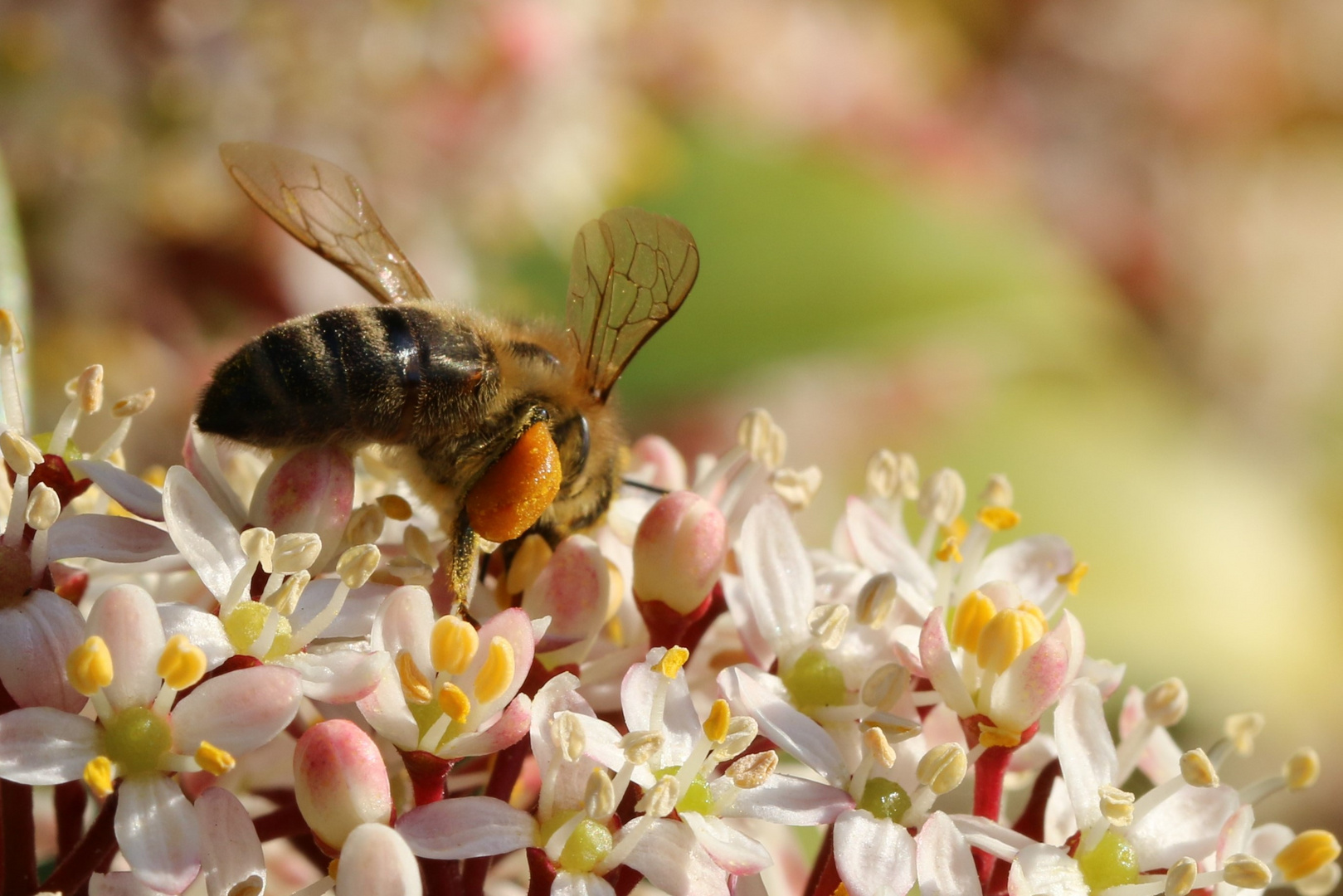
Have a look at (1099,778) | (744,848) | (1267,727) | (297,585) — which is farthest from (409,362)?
(1267,727)

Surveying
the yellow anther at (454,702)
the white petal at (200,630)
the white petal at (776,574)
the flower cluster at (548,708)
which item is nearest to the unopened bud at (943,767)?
the flower cluster at (548,708)

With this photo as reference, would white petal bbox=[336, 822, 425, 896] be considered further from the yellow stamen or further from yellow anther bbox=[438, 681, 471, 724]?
the yellow stamen

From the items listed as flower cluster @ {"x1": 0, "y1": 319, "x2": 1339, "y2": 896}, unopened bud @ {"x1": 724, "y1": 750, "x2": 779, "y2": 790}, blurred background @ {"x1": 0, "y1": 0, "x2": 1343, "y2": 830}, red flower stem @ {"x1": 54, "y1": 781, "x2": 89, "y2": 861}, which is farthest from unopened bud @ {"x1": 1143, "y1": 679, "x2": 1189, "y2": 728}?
red flower stem @ {"x1": 54, "y1": 781, "x2": 89, "y2": 861}

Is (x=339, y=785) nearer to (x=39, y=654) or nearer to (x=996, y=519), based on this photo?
(x=39, y=654)

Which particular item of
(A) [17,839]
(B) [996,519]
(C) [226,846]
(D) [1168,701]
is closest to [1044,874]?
(D) [1168,701]

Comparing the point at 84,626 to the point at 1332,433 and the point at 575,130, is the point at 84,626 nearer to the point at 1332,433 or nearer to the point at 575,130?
the point at 575,130

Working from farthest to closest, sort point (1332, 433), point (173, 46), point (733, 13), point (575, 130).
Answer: point (1332, 433) → point (733, 13) → point (575, 130) → point (173, 46)
